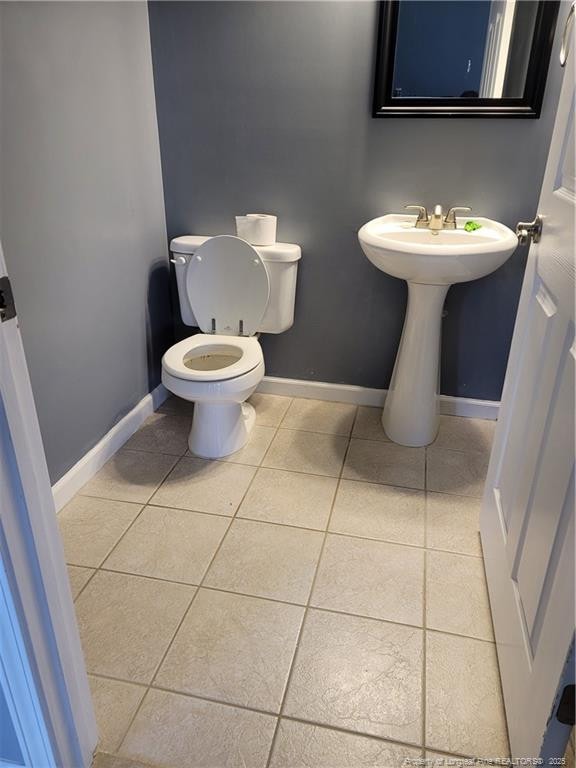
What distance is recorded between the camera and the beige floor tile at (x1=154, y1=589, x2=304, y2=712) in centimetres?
124

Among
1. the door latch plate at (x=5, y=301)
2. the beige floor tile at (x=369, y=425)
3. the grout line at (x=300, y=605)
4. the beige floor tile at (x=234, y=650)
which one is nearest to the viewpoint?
the door latch plate at (x=5, y=301)

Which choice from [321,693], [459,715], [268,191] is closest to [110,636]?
[321,693]

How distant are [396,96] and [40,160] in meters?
1.26

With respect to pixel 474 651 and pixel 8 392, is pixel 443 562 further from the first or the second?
pixel 8 392

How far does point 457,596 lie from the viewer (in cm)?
149

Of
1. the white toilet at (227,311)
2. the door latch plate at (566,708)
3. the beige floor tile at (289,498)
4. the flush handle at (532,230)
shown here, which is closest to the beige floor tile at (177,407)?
the white toilet at (227,311)

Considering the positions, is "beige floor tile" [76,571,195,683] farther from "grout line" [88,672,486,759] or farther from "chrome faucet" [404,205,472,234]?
"chrome faucet" [404,205,472,234]

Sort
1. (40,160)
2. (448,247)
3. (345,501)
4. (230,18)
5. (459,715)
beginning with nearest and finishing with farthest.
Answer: (459,715) < (40,160) < (448,247) < (345,501) < (230,18)

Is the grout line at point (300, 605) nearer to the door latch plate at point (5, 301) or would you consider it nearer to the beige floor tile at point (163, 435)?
the beige floor tile at point (163, 435)

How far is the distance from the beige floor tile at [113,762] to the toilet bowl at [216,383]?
1.07m

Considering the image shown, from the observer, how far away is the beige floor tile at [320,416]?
7.63 feet

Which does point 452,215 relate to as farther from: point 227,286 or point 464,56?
point 227,286

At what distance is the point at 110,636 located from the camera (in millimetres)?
1365

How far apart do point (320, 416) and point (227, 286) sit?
71 centimetres
